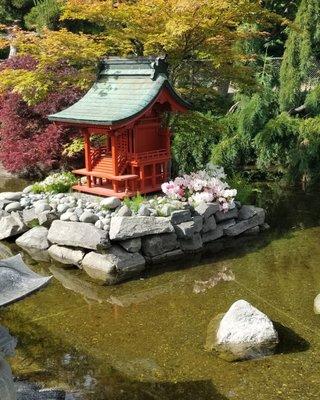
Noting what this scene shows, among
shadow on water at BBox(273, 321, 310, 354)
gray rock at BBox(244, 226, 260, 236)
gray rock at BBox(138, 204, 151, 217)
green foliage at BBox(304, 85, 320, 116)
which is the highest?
green foliage at BBox(304, 85, 320, 116)

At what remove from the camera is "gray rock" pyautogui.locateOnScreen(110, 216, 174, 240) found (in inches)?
303

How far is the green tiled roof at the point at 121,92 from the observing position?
8798 millimetres

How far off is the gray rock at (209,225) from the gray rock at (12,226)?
10.9ft

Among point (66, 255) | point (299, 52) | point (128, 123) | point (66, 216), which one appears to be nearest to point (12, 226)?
point (66, 216)

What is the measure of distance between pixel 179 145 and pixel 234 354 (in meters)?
8.47

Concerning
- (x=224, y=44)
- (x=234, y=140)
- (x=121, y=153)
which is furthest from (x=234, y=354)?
(x=234, y=140)

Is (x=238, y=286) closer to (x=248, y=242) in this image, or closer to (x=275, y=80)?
(x=248, y=242)

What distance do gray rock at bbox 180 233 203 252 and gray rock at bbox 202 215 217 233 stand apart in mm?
251

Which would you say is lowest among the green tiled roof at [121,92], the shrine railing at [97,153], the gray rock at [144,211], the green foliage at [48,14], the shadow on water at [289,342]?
the shadow on water at [289,342]

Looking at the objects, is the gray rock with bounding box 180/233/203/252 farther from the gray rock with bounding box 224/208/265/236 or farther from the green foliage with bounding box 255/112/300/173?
the green foliage with bounding box 255/112/300/173

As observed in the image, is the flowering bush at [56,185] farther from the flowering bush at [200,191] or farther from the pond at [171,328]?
the flowering bush at [200,191]

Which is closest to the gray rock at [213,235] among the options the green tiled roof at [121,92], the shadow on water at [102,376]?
the green tiled roof at [121,92]

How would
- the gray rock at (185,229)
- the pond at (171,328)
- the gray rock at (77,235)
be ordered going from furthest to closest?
the gray rock at (185,229)
the gray rock at (77,235)
the pond at (171,328)

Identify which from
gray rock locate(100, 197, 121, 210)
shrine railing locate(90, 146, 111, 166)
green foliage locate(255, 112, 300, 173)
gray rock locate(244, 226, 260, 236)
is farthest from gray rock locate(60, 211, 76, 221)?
green foliage locate(255, 112, 300, 173)
